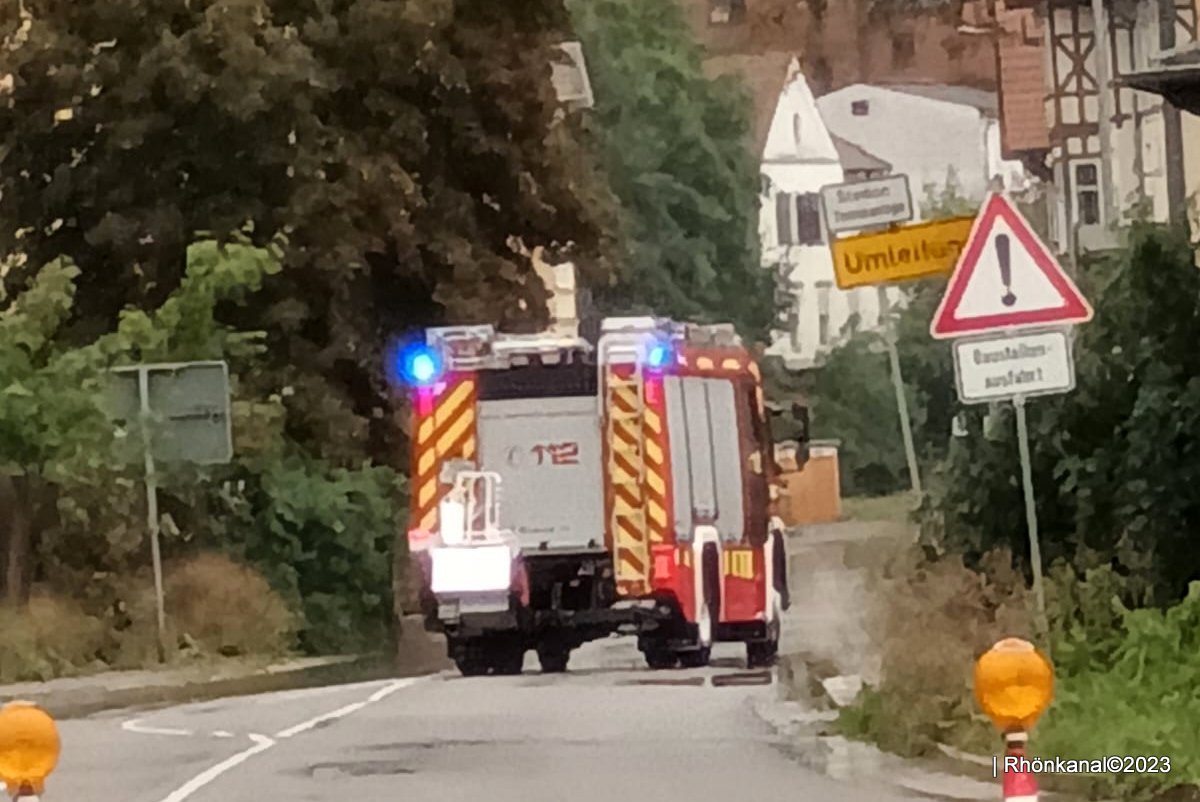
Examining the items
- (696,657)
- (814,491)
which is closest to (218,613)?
(696,657)

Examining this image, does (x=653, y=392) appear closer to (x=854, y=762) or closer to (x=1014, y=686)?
(x=854, y=762)

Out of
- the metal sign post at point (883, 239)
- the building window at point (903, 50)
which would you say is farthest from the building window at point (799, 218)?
the metal sign post at point (883, 239)

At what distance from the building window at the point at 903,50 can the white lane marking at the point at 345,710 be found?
5195mm

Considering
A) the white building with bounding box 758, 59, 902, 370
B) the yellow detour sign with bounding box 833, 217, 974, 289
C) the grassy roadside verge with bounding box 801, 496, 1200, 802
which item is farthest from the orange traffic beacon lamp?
the white building with bounding box 758, 59, 902, 370

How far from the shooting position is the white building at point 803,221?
1723 cm

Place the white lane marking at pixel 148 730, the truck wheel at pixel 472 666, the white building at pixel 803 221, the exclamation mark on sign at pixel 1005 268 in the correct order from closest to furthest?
the exclamation mark on sign at pixel 1005 268
the white lane marking at pixel 148 730
the white building at pixel 803 221
the truck wheel at pixel 472 666

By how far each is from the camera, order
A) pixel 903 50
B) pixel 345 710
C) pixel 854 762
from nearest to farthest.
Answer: pixel 854 762, pixel 345 710, pixel 903 50

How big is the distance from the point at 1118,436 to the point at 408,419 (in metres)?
6.04

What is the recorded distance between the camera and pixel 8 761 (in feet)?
20.1

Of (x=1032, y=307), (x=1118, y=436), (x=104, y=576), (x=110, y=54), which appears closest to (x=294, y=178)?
(x=110, y=54)

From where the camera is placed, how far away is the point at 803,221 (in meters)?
18.9

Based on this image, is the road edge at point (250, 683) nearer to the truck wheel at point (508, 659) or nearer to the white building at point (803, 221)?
the truck wheel at point (508, 659)

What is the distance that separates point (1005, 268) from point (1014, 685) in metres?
3.95

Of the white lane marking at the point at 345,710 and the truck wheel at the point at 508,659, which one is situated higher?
the truck wheel at the point at 508,659
